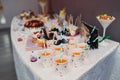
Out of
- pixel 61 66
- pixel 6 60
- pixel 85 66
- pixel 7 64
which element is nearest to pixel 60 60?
pixel 61 66

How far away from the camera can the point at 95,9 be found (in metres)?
2.30

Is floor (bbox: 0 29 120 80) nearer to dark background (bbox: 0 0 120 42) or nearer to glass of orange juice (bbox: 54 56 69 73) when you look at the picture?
dark background (bbox: 0 0 120 42)

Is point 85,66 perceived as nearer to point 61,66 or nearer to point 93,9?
point 61,66

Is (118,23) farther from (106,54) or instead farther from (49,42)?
(49,42)

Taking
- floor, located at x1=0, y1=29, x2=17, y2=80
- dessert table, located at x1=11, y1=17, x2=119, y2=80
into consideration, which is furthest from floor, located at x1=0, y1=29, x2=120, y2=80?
dessert table, located at x1=11, y1=17, x2=119, y2=80

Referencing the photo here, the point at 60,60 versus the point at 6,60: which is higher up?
the point at 60,60

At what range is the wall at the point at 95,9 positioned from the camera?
201 centimetres

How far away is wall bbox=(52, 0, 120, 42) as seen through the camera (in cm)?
201

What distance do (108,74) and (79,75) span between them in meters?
0.61

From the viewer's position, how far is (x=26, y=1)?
14.9 ft

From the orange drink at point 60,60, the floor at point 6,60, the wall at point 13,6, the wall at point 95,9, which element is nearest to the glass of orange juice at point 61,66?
the orange drink at point 60,60

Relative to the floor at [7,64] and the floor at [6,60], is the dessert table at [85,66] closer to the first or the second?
the floor at [7,64]

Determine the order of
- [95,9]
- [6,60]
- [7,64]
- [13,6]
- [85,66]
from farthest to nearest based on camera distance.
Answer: [13,6] < [6,60] < [7,64] < [95,9] < [85,66]

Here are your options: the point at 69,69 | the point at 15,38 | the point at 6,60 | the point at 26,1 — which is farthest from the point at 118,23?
the point at 26,1
